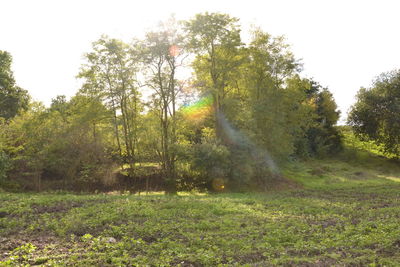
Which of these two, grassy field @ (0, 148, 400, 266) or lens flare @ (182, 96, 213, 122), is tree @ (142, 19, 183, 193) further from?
grassy field @ (0, 148, 400, 266)

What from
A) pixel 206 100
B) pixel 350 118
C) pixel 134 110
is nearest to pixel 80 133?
pixel 134 110

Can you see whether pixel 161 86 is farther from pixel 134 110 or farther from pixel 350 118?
pixel 350 118

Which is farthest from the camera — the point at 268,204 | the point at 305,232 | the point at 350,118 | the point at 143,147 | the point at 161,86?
the point at 350,118

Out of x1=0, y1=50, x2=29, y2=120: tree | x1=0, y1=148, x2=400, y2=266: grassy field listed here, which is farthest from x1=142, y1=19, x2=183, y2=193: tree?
x1=0, y1=50, x2=29, y2=120: tree

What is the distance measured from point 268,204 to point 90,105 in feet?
64.0

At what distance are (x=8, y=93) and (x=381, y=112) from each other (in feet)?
167

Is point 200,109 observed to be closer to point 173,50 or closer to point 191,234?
point 173,50

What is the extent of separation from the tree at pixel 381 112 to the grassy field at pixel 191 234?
33.4m

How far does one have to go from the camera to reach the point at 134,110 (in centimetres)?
3108

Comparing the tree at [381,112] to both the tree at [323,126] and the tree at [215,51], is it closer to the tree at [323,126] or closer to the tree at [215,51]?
the tree at [323,126]

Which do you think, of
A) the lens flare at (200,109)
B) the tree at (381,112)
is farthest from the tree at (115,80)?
the tree at (381,112)

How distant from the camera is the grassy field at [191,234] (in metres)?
7.91

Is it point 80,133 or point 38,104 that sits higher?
point 38,104

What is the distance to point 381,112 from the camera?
149 ft
